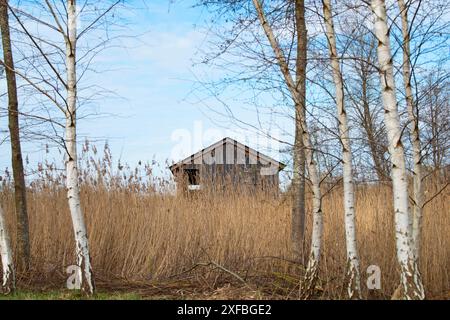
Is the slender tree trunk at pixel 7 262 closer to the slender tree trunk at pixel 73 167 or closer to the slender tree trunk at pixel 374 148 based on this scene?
the slender tree trunk at pixel 73 167

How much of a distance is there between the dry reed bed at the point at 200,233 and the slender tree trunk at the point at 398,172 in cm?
172

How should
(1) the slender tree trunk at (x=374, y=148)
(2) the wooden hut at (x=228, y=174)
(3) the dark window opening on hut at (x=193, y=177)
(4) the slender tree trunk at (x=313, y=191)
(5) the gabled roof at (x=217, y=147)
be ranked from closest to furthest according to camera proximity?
1. (4) the slender tree trunk at (x=313, y=191)
2. (1) the slender tree trunk at (x=374, y=148)
3. (2) the wooden hut at (x=228, y=174)
4. (3) the dark window opening on hut at (x=193, y=177)
5. (5) the gabled roof at (x=217, y=147)

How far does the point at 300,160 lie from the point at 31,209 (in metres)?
4.81

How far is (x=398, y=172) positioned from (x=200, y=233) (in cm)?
416

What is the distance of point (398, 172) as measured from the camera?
4.10 metres

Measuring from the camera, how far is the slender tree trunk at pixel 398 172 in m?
4.05

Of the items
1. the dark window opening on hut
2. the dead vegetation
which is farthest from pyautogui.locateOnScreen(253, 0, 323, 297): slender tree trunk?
the dark window opening on hut

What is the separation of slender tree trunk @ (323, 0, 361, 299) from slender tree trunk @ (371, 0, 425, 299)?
0.51m

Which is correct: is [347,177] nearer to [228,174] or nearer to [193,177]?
[228,174]

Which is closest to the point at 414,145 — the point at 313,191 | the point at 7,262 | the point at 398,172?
the point at 313,191

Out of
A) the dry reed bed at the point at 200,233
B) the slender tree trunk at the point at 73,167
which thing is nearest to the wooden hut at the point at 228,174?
the dry reed bed at the point at 200,233

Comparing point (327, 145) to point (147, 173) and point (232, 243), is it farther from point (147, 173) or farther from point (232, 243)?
point (147, 173)

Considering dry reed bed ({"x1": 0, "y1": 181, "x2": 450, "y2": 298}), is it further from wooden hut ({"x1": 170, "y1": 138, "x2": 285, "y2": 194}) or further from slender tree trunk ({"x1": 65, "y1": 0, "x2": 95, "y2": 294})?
slender tree trunk ({"x1": 65, "y1": 0, "x2": 95, "y2": 294})
